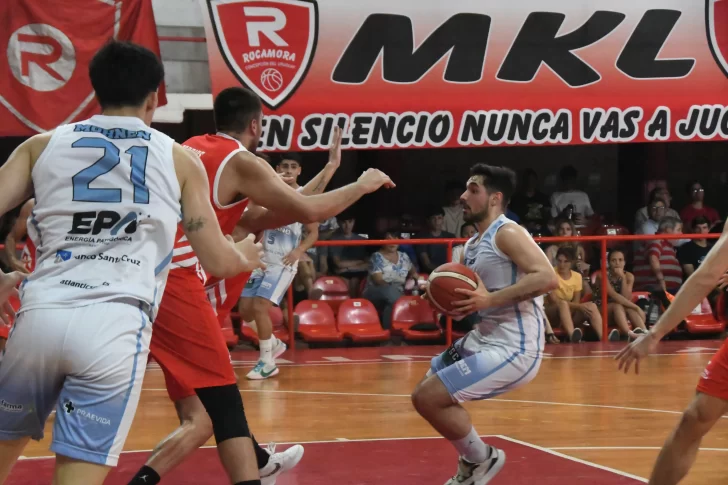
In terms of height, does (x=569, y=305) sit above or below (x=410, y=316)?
above

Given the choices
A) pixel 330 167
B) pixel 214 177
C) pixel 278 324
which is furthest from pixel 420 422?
pixel 278 324

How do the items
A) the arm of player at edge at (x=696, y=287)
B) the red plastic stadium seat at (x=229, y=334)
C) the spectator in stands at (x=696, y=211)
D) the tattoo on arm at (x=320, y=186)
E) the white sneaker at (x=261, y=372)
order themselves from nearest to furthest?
the arm of player at edge at (x=696, y=287) → the tattoo on arm at (x=320, y=186) → the white sneaker at (x=261, y=372) → the red plastic stadium seat at (x=229, y=334) → the spectator in stands at (x=696, y=211)

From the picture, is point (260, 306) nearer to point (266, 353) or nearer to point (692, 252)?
point (266, 353)

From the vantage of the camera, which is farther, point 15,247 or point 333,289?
point 333,289

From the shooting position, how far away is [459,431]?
5.38 metres

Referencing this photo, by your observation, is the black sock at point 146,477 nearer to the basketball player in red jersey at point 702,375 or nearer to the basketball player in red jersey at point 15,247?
the basketball player in red jersey at point 702,375

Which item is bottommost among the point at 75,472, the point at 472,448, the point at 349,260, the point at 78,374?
the point at 349,260

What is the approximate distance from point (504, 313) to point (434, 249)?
702 cm

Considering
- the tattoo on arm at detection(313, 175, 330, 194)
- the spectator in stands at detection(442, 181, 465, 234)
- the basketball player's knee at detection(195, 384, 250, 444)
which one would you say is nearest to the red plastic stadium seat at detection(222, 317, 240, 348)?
the spectator in stands at detection(442, 181, 465, 234)

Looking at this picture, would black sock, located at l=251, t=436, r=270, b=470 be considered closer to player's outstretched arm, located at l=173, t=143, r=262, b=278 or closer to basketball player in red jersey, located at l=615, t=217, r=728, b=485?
basketball player in red jersey, located at l=615, t=217, r=728, b=485

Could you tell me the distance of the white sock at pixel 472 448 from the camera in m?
5.40

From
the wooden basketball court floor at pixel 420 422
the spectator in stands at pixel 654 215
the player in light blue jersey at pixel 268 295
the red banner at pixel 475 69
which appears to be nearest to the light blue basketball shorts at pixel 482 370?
the wooden basketball court floor at pixel 420 422

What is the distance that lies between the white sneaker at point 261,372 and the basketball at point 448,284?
4473 millimetres

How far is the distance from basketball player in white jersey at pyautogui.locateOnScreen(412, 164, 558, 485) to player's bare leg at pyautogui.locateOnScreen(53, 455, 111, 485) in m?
2.52
